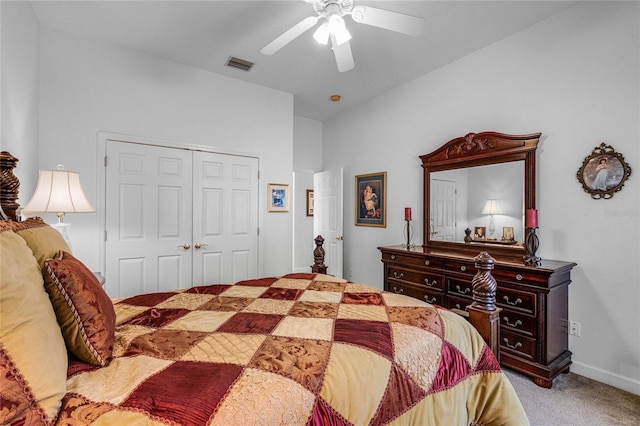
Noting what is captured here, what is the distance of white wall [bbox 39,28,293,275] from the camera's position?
9.34ft

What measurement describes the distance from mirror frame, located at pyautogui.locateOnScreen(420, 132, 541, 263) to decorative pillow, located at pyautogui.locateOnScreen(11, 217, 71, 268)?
3.03 metres

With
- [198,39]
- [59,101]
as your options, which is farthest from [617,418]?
[59,101]

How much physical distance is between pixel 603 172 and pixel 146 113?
427 cm

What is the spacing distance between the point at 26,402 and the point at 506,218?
10.9ft

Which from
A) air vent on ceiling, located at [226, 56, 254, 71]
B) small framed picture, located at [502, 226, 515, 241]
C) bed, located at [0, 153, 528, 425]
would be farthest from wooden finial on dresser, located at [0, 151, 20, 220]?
small framed picture, located at [502, 226, 515, 241]

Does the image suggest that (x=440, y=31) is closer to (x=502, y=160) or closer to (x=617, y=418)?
(x=502, y=160)

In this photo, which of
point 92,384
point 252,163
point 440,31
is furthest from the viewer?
point 252,163

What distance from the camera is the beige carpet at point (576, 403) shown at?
192 centimetres

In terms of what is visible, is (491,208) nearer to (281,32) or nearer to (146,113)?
(281,32)

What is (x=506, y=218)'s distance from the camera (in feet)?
9.51

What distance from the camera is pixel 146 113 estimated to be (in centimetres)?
328

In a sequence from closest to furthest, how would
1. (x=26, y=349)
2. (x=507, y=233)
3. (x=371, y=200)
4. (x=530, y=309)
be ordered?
(x=26, y=349), (x=530, y=309), (x=507, y=233), (x=371, y=200)

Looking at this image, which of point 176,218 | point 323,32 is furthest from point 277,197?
point 323,32

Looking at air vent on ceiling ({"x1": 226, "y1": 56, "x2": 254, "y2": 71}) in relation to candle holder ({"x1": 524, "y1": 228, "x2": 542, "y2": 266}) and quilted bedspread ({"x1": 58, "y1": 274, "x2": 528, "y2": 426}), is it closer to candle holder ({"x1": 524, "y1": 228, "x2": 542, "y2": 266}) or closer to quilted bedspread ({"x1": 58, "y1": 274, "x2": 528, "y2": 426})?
quilted bedspread ({"x1": 58, "y1": 274, "x2": 528, "y2": 426})
